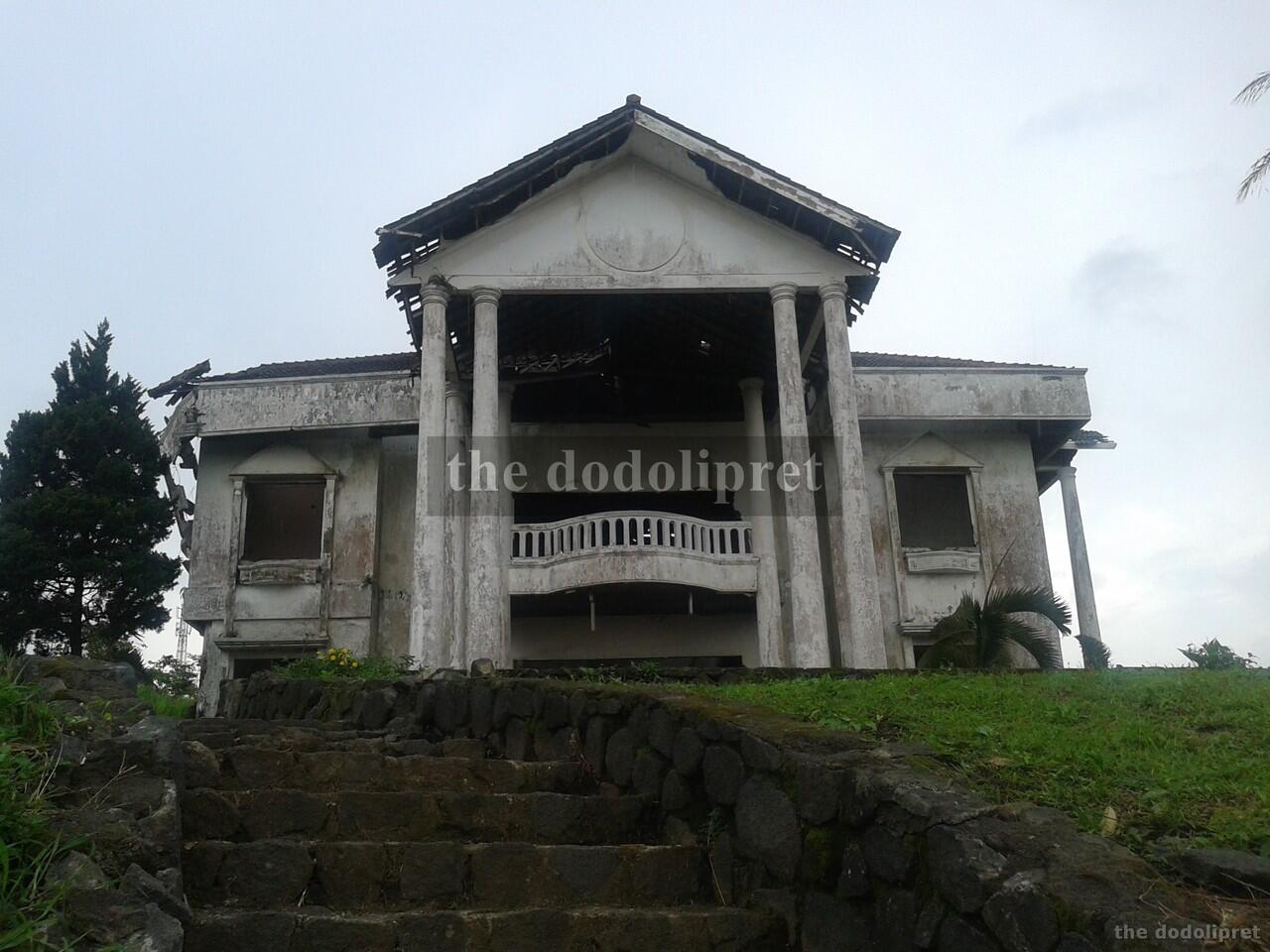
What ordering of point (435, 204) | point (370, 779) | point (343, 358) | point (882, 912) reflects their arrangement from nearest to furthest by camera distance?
point (882, 912) → point (370, 779) → point (435, 204) → point (343, 358)

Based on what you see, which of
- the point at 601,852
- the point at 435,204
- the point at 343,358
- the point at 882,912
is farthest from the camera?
the point at 343,358

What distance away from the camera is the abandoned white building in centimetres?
1448

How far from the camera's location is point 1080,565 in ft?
62.0

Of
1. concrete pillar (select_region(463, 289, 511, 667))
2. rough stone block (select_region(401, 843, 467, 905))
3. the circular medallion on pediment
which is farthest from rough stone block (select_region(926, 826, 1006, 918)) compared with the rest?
the circular medallion on pediment

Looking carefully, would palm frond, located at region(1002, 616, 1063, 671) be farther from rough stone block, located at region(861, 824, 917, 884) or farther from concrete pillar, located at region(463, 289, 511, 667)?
rough stone block, located at region(861, 824, 917, 884)

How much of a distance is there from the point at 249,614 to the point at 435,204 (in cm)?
736

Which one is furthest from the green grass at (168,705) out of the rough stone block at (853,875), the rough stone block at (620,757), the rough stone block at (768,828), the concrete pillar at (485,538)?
the rough stone block at (853,875)

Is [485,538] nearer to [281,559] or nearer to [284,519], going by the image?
[281,559]

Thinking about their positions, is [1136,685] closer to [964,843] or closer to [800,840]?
[800,840]

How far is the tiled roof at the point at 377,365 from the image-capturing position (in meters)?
18.6

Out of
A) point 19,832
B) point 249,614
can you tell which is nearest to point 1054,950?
point 19,832

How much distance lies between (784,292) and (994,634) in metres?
5.79

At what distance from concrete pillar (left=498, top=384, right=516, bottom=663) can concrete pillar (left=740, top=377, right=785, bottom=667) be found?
Answer: 3.48 m

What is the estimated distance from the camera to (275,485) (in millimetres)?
18328
